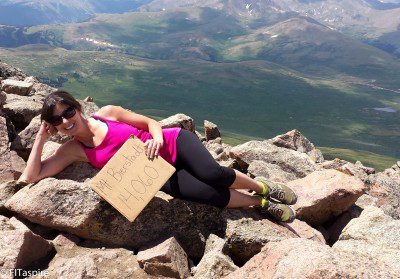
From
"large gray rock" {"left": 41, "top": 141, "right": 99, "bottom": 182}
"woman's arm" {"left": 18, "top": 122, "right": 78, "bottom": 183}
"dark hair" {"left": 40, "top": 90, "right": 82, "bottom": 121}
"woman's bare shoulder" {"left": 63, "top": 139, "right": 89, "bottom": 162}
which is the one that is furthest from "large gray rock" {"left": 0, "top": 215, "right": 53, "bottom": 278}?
"dark hair" {"left": 40, "top": 90, "right": 82, "bottom": 121}

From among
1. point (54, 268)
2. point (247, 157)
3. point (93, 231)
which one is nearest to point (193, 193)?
point (93, 231)

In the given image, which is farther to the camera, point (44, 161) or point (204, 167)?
point (44, 161)

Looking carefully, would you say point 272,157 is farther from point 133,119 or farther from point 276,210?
point 133,119

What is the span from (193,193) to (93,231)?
319 cm

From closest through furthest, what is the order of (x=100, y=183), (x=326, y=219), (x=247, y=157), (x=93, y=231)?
(x=100, y=183)
(x=93, y=231)
(x=326, y=219)
(x=247, y=157)

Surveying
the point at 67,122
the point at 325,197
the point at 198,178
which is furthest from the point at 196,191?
the point at 325,197

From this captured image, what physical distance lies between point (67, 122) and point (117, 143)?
1.54 meters

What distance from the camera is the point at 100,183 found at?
10.3 m

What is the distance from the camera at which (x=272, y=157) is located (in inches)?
765

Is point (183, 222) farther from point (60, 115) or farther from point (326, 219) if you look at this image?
point (326, 219)

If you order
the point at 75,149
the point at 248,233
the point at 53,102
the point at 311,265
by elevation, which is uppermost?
the point at 53,102

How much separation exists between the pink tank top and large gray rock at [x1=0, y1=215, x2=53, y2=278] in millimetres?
2761

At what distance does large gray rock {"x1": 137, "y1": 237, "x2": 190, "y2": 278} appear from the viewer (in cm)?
996

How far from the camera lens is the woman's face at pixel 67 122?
10633 millimetres
